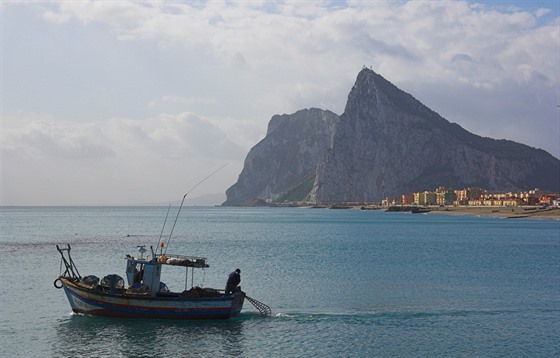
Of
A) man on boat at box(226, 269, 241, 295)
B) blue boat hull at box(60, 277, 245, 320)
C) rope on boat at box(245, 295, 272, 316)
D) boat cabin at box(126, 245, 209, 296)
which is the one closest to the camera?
blue boat hull at box(60, 277, 245, 320)

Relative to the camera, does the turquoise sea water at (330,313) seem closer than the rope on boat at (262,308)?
Yes

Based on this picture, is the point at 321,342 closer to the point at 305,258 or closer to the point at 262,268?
the point at 262,268

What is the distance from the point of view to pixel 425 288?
53.4 meters

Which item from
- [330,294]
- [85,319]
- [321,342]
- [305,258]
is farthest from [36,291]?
[305,258]

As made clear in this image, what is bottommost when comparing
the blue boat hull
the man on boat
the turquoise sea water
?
the turquoise sea water

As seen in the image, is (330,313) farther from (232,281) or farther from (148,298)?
(148,298)

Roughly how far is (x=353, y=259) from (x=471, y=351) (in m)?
45.5

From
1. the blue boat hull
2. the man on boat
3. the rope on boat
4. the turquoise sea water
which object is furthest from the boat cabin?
the rope on boat

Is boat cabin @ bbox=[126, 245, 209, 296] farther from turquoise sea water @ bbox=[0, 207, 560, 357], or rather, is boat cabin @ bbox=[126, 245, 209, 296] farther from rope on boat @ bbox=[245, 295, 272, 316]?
rope on boat @ bbox=[245, 295, 272, 316]

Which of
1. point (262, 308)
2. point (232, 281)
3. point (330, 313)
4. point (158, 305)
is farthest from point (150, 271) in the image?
point (330, 313)

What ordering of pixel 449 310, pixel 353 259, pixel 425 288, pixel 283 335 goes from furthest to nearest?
1. pixel 353 259
2. pixel 425 288
3. pixel 449 310
4. pixel 283 335

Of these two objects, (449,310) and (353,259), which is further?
(353,259)

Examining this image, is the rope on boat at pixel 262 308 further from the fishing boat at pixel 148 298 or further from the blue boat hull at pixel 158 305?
the blue boat hull at pixel 158 305

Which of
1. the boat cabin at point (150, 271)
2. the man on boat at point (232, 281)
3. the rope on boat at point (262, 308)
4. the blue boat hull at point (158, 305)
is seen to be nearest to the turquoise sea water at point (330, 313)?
the rope on boat at point (262, 308)
